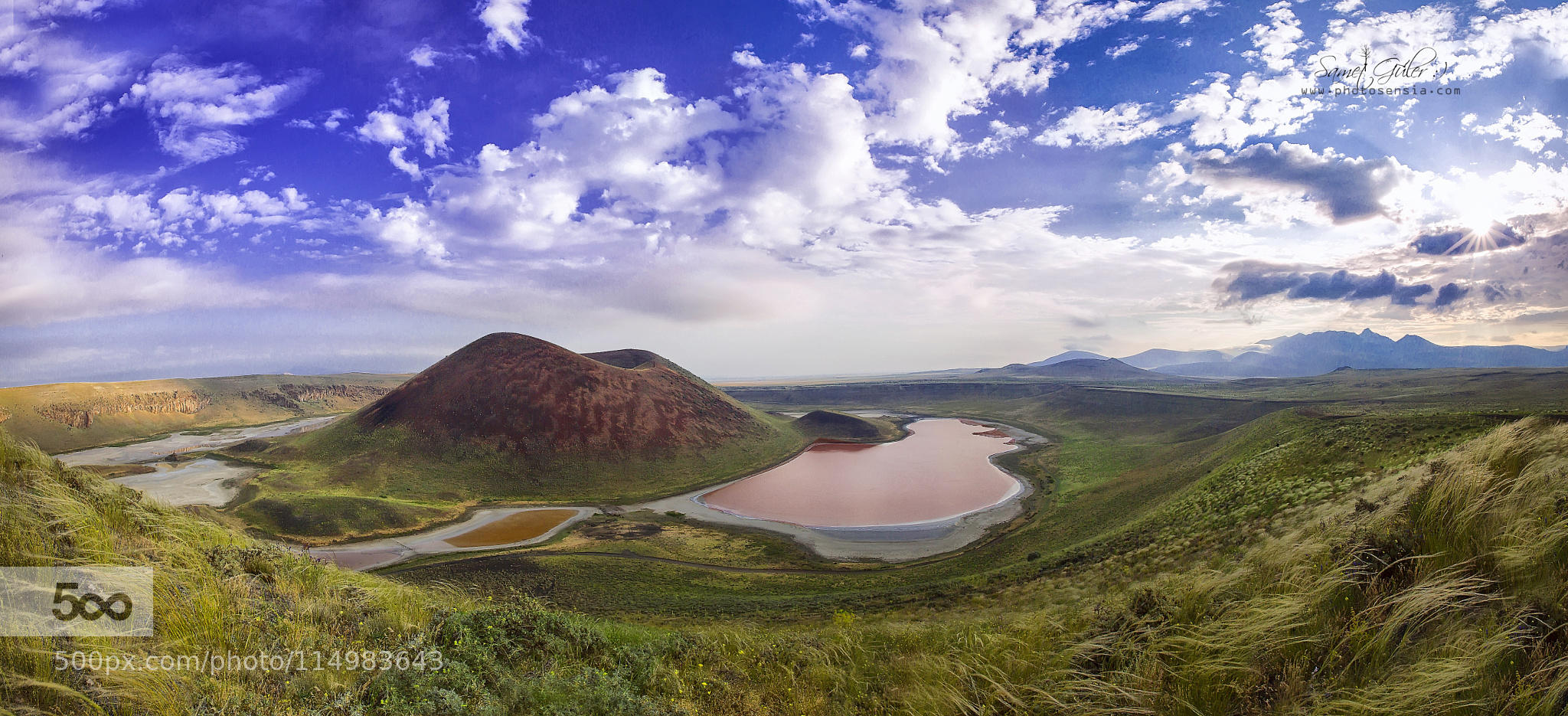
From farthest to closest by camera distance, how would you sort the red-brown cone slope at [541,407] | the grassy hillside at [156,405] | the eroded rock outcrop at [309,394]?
the eroded rock outcrop at [309,394]
the grassy hillside at [156,405]
the red-brown cone slope at [541,407]

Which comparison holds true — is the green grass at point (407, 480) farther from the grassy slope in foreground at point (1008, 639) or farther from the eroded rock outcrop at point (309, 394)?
→ the eroded rock outcrop at point (309, 394)

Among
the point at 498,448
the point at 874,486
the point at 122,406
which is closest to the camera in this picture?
the point at 874,486

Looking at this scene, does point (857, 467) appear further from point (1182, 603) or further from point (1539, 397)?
point (1539, 397)

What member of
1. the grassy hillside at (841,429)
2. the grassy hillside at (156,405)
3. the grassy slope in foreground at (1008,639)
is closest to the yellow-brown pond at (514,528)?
the grassy slope in foreground at (1008,639)

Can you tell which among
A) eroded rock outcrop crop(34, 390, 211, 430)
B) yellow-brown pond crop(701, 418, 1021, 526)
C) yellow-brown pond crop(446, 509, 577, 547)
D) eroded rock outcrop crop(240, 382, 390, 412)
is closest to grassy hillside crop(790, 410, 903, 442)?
yellow-brown pond crop(701, 418, 1021, 526)

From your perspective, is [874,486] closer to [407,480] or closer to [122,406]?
[407,480]

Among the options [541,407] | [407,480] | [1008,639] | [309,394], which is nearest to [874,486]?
[541,407]

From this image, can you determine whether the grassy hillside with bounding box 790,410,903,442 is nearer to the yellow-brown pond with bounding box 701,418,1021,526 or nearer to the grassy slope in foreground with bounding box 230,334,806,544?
the yellow-brown pond with bounding box 701,418,1021,526
